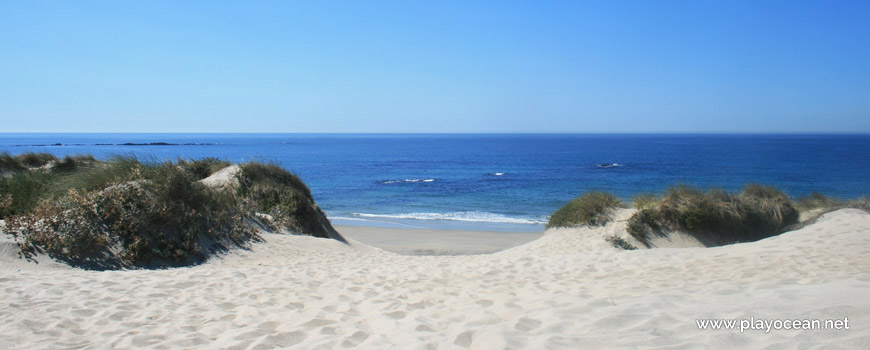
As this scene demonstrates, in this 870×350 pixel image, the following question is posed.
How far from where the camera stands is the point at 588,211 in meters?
16.2

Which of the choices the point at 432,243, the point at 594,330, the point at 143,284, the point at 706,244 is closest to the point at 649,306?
the point at 594,330

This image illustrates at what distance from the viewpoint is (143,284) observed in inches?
247

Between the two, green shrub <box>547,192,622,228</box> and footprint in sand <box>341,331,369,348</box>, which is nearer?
footprint in sand <box>341,331,369,348</box>

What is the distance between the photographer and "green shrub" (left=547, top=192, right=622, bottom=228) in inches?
631

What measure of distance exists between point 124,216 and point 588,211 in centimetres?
1324

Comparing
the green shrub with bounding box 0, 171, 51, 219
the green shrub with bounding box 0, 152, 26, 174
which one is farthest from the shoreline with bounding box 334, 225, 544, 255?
the green shrub with bounding box 0, 152, 26, 174

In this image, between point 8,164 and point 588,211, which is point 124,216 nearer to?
point 588,211

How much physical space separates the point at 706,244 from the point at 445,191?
22.9 metres

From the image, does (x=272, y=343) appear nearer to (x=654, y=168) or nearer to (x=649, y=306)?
(x=649, y=306)

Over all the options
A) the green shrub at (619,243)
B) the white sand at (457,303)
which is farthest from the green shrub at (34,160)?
the green shrub at (619,243)

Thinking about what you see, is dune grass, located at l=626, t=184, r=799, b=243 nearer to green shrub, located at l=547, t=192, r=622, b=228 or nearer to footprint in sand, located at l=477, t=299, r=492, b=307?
green shrub, located at l=547, t=192, r=622, b=228

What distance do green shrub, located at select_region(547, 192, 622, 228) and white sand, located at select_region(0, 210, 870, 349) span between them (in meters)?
7.18

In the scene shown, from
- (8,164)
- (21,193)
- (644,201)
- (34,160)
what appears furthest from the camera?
(34,160)

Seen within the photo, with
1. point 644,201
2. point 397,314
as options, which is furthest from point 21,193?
point 644,201
